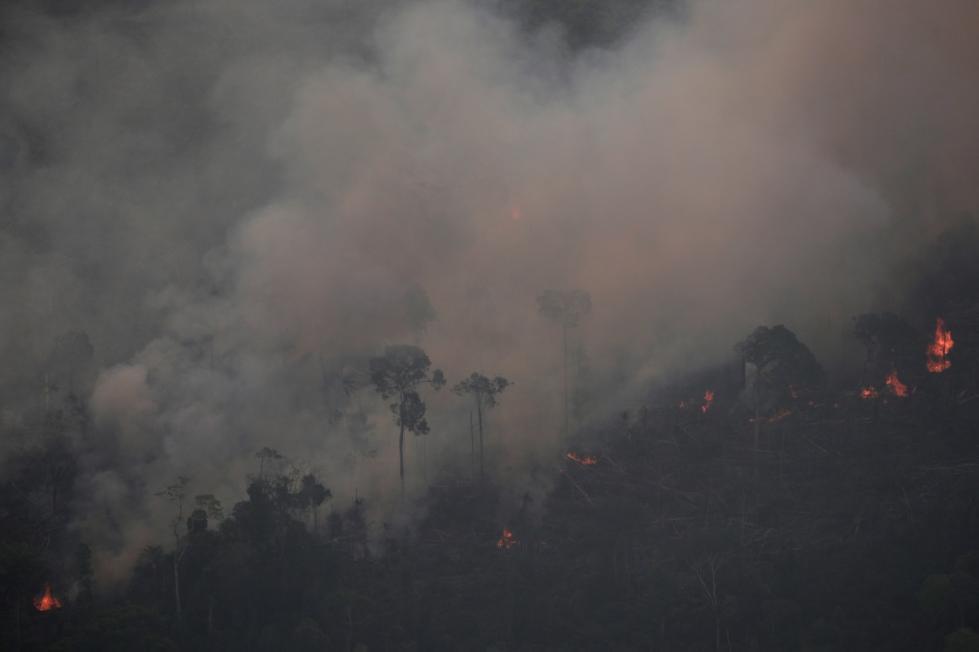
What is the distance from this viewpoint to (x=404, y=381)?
7344 cm

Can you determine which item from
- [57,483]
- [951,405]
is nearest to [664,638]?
[951,405]

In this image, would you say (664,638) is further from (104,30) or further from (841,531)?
(104,30)

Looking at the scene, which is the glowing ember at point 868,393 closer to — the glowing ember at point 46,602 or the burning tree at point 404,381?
the burning tree at point 404,381

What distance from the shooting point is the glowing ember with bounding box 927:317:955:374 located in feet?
244

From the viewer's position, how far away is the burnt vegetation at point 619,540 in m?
58.1

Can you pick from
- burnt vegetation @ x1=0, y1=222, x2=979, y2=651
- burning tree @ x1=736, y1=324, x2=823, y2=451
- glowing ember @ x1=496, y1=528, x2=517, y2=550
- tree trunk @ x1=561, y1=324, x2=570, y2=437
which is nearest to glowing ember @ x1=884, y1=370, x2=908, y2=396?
burnt vegetation @ x1=0, y1=222, x2=979, y2=651

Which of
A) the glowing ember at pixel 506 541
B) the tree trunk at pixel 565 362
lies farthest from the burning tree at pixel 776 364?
the glowing ember at pixel 506 541

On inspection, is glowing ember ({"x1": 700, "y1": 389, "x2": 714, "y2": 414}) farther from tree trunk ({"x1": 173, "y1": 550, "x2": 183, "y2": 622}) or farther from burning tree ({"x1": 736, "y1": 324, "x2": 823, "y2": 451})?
tree trunk ({"x1": 173, "y1": 550, "x2": 183, "y2": 622})

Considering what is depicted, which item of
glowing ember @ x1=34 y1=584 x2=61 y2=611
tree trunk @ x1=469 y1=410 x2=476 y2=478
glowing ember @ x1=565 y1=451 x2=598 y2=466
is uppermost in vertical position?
tree trunk @ x1=469 y1=410 x2=476 y2=478

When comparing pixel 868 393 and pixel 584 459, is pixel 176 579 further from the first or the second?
pixel 868 393

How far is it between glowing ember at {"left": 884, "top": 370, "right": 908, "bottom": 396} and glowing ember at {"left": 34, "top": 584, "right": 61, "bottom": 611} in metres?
57.2

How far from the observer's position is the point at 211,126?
13050 cm

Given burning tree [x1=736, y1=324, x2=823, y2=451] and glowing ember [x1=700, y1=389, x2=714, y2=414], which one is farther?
glowing ember [x1=700, y1=389, x2=714, y2=414]

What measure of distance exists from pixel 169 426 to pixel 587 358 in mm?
34190
